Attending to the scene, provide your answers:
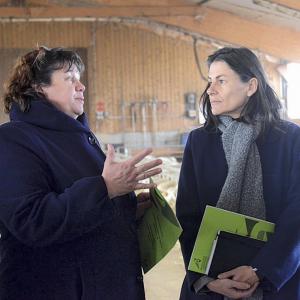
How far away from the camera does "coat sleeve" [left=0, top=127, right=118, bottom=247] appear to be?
4.47 ft

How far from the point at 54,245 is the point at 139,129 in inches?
492

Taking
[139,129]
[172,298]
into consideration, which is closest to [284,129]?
[172,298]

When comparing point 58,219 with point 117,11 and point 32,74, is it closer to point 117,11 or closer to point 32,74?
point 32,74

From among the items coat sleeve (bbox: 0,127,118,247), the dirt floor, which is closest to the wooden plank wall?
the dirt floor

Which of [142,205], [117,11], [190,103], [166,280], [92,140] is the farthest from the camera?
[190,103]

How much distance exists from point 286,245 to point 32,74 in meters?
1.03

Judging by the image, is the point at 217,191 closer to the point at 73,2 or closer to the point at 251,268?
the point at 251,268

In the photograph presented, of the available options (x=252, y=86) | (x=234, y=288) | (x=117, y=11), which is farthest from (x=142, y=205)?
(x=117, y=11)

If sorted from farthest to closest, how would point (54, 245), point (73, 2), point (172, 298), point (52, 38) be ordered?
point (52, 38)
point (73, 2)
point (172, 298)
point (54, 245)

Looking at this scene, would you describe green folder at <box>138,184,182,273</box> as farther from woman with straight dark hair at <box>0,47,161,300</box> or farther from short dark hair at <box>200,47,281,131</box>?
short dark hair at <box>200,47,281,131</box>

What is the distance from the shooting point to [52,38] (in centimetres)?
1373

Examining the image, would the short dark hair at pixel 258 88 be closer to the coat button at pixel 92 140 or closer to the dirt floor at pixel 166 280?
the coat button at pixel 92 140

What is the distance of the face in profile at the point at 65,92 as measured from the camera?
1639mm

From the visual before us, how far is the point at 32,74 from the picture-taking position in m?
1.63
